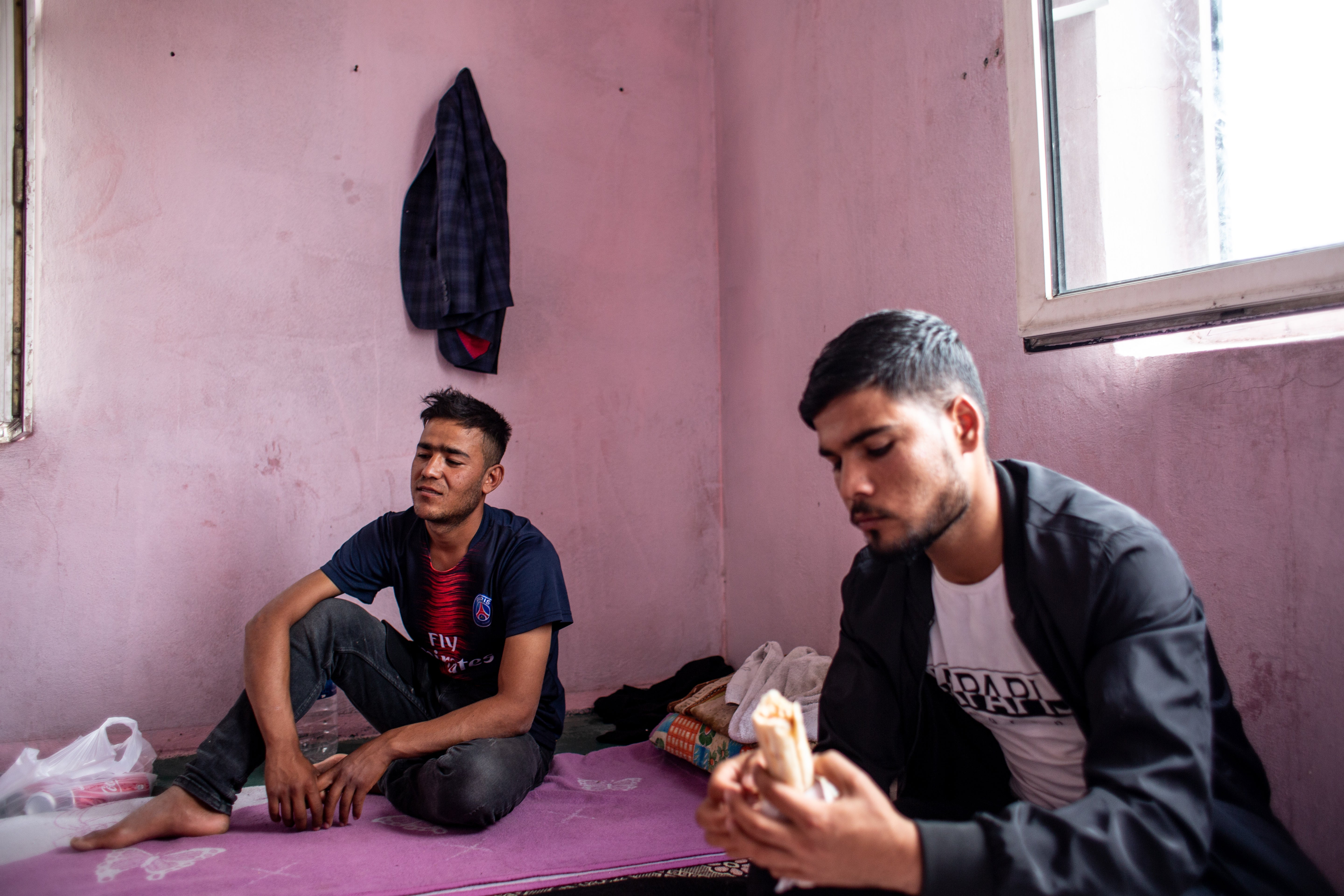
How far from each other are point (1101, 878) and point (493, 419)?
5.41ft

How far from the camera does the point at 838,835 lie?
0.80 m

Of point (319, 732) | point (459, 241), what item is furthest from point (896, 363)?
point (319, 732)

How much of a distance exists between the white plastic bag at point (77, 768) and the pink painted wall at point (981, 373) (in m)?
1.81

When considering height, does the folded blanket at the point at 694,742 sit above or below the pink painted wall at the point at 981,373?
below

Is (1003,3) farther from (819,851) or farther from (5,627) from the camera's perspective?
(5,627)

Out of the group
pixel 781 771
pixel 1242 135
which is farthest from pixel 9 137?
pixel 1242 135

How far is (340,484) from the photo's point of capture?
2637 mm

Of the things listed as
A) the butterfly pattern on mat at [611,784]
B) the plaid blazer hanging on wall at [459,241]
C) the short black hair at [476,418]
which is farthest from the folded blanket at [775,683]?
the plaid blazer hanging on wall at [459,241]

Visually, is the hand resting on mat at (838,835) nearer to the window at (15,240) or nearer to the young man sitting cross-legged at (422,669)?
the young man sitting cross-legged at (422,669)

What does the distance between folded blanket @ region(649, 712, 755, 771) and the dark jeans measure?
347 millimetres

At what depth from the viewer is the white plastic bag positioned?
194 centimetres

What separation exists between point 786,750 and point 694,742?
4.61 feet

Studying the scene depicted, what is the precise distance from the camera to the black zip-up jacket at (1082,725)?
31.0 inches

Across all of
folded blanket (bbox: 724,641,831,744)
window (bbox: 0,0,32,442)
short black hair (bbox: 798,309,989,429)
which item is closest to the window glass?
short black hair (bbox: 798,309,989,429)
